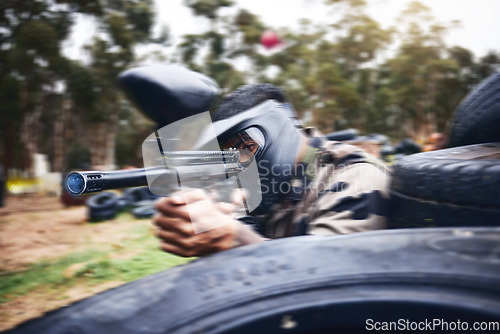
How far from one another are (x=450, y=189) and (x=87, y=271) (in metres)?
3.68

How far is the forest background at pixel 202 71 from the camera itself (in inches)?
421

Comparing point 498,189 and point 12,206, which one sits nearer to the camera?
point 498,189

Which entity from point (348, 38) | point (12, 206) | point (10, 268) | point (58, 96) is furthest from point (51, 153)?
point (10, 268)

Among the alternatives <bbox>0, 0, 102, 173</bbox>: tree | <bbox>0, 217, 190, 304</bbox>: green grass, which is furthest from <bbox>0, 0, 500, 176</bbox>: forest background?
<bbox>0, 217, 190, 304</bbox>: green grass

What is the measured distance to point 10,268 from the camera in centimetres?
457

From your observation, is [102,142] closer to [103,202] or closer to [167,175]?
[103,202]

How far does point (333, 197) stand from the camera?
4.81ft

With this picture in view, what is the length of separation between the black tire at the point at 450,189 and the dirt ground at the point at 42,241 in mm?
2944

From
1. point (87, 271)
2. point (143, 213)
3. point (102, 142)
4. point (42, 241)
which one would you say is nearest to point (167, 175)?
point (87, 271)

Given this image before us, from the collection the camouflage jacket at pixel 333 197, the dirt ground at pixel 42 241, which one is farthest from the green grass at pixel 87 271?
the camouflage jacket at pixel 333 197

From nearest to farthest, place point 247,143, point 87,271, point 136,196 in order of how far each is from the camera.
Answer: point 247,143, point 87,271, point 136,196

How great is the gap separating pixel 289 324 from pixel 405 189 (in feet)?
2.62

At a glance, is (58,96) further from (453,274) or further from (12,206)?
(453,274)

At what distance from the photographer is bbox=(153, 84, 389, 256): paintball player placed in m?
1.26
